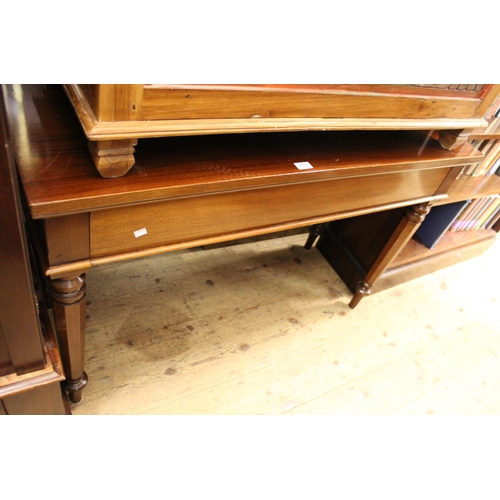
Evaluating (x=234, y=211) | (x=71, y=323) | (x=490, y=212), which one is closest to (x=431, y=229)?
(x=490, y=212)

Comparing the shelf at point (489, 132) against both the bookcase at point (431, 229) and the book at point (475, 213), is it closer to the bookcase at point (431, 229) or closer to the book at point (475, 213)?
the bookcase at point (431, 229)

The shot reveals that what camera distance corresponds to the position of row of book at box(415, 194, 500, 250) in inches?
64.8

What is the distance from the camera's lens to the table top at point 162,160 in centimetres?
62

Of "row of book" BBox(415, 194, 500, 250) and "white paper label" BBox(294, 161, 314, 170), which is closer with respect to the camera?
"white paper label" BBox(294, 161, 314, 170)

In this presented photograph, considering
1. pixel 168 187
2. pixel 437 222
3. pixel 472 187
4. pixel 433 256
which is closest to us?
pixel 168 187

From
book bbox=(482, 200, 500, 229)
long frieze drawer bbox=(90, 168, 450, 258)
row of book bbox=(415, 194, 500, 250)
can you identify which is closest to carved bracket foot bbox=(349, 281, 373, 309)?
row of book bbox=(415, 194, 500, 250)

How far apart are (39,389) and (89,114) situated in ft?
2.01

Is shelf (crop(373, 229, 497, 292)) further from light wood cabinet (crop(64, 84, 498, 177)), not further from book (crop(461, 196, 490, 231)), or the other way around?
light wood cabinet (crop(64, 84, 498, 177))

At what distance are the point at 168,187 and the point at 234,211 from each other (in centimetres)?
19

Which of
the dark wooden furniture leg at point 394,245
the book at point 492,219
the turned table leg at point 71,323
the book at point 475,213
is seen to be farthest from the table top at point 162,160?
the book at point 492,219

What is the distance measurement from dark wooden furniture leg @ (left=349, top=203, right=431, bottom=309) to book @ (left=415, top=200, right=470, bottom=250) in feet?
1.07

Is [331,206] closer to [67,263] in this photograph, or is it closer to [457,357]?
[67,263]

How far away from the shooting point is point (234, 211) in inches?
32.7

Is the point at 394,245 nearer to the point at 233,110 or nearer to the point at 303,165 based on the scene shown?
the point at 303,165
